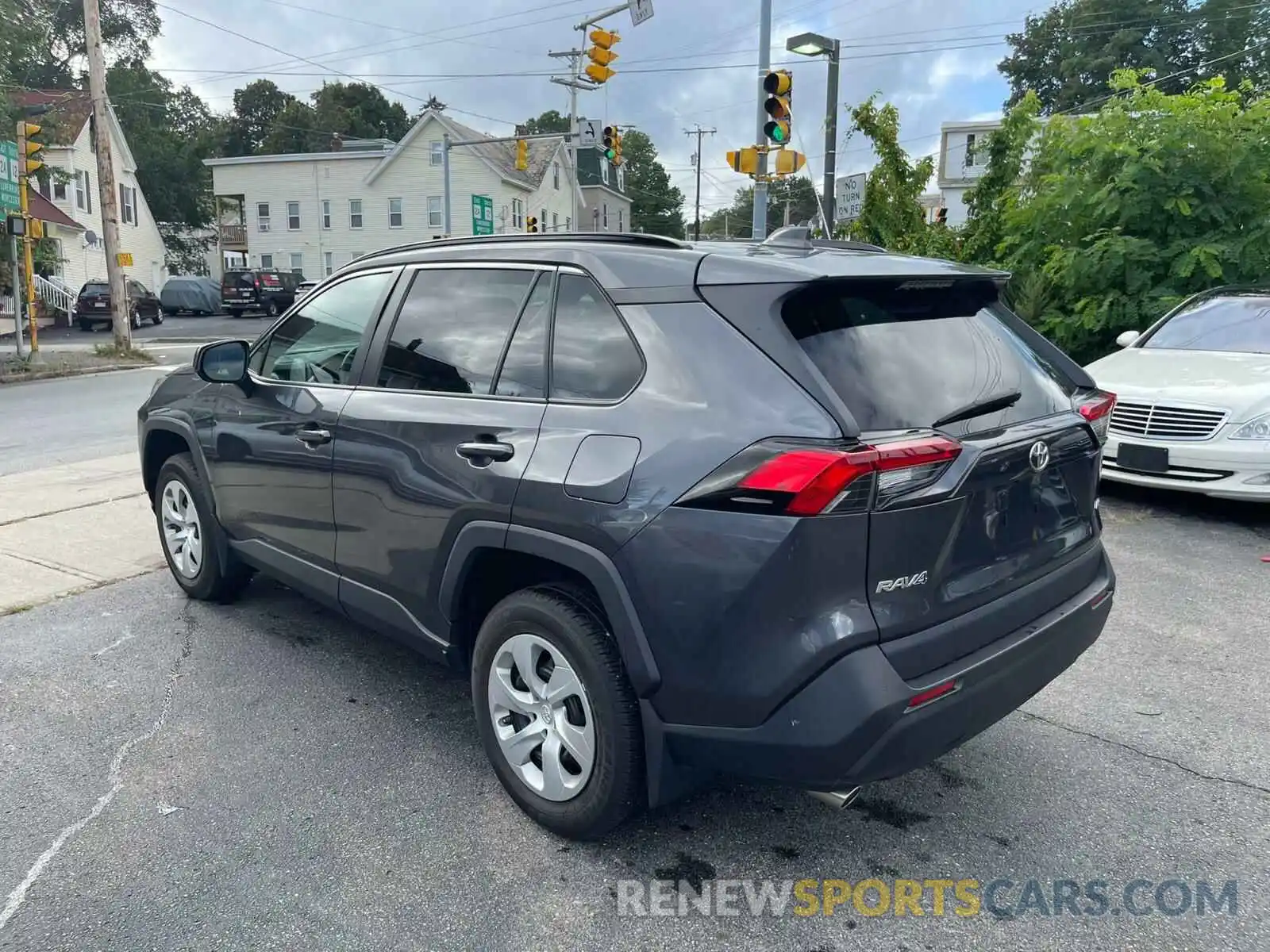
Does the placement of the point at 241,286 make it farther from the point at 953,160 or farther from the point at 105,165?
the point at 953,160

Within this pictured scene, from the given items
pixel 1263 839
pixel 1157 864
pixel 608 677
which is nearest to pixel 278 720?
pixel 608 677

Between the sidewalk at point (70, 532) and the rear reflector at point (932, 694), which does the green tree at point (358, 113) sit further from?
the rear reflector at point (932, 694)

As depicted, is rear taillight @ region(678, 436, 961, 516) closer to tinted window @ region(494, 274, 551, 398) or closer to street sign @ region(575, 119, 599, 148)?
tinted window @ region(494, 274, 551, 398)

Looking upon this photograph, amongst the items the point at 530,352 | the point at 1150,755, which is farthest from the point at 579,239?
the point at 1150,755

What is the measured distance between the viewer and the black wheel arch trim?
8.38 ft

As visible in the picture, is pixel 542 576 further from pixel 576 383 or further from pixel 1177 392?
pixel 1177 392

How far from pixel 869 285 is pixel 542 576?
130 cm

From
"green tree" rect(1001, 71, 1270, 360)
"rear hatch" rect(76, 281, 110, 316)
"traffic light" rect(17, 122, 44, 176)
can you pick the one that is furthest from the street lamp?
"rear hatch" rect(76, 281, 110, 316)

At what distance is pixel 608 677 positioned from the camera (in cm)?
265

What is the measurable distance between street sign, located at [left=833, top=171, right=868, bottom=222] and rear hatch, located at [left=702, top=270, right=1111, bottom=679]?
11092 millimetres

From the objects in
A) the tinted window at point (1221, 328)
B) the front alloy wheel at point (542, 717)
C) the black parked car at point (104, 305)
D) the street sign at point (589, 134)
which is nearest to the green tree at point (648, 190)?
the black parked car at point (104, 305)

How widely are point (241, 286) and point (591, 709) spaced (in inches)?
1523

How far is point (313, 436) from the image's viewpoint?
12.3ft

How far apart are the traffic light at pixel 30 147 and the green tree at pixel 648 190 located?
7355 centimetres
